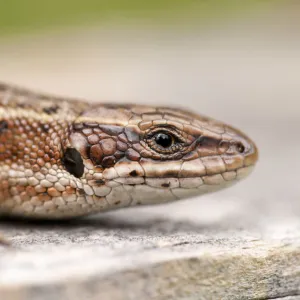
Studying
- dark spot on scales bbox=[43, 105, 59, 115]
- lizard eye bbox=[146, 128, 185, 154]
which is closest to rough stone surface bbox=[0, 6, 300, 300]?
lizard eye bbox=[146, 128, 185, 154]

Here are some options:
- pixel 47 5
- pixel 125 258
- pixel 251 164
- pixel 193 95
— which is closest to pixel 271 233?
pixel 251 164

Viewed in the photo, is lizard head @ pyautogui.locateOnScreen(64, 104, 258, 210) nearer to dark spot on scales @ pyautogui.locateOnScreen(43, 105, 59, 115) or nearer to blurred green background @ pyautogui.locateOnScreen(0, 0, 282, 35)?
Result: dark spot on scales @ pyautogui.locateOnScreen(43, 105, 59, 115)

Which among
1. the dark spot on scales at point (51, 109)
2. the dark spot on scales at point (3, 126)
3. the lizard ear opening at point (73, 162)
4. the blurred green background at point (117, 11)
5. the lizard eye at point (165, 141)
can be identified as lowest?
the lizard ear opening at point (73, 162)

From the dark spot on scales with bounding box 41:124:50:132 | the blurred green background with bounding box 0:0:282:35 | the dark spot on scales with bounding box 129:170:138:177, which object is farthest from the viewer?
the blurred green background with bounding box 0:0:282:35

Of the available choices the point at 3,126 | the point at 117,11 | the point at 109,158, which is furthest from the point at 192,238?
the point at 117,11

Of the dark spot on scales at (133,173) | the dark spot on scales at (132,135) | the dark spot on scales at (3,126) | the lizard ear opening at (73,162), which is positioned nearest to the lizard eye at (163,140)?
the dark spot on scales at (132,135)

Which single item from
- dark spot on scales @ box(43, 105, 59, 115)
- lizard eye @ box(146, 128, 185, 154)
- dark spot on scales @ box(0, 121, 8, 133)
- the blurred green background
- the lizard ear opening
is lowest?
the lizard ear opening

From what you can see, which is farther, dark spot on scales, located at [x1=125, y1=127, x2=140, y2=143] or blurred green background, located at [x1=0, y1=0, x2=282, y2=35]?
blurred green background, located at [x1=0, y1=0, x2=282, y2=35]

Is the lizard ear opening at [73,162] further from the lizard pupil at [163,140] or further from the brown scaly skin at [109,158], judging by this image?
the lizard pupil at [163,140]
